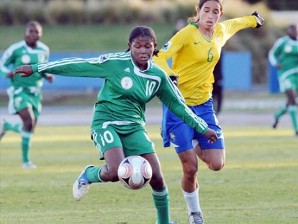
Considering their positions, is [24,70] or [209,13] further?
[209,13]

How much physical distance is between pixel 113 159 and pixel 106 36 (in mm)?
40294

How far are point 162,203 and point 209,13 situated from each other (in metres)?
2.28

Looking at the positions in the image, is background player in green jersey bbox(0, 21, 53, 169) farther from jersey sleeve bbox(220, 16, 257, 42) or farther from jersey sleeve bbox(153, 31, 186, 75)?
Result: jersey sleeve bbox(153, 31, 186, 75)

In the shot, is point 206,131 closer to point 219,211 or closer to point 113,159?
point 113,159

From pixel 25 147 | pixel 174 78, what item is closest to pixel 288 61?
pixel 25 147

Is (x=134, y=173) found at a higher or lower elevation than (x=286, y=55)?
lower

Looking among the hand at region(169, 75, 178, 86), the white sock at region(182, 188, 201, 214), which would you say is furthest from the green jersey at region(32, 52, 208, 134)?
the white sock at region(182, 188, 201, 214)

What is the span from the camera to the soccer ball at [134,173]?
10.8 metres

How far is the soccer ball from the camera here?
10.8m

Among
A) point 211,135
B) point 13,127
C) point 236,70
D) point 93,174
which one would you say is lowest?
point 236,70

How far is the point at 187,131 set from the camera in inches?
480

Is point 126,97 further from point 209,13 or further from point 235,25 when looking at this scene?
point 235,25

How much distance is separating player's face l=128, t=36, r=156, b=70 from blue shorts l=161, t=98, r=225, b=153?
1.20 meters

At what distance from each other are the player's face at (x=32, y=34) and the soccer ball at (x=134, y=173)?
8.51 metres
